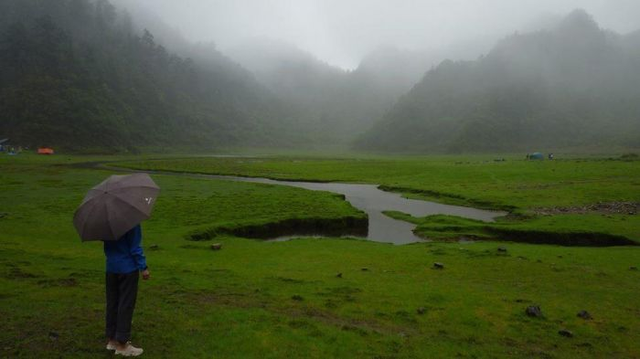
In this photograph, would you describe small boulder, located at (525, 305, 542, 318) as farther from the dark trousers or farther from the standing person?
the dark trousers

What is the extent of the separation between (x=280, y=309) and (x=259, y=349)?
345 cm

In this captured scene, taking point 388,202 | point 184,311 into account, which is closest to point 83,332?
point 184,311

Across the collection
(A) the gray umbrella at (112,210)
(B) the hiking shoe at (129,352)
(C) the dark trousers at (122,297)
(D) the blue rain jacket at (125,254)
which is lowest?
(B) the hiking shoe at (129,352)

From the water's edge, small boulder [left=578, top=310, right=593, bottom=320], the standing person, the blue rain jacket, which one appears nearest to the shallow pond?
the water's edge

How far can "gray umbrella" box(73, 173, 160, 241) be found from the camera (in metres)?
9.52

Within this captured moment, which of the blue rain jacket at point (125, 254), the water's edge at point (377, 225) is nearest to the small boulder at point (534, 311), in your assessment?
the blue rain jacket at point (125, 254)

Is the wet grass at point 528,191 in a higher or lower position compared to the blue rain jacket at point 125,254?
lower

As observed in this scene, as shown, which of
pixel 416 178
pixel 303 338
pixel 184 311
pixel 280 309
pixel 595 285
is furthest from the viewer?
pixel 416 178

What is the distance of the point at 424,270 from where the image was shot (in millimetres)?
22141

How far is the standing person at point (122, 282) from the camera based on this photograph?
1023cm

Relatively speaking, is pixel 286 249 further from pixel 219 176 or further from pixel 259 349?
pixel 219 176

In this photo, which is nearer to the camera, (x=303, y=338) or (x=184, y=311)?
(x=303, y=338)

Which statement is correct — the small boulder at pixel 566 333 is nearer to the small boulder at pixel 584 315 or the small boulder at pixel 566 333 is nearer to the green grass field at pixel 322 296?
the green grass field at pixel 322 296

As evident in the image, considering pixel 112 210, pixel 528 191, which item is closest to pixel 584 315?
pixel 112 210
